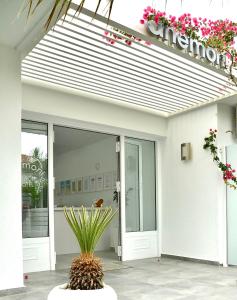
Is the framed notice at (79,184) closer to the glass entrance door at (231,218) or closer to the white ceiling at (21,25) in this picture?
the glass entrance door at (231,218)

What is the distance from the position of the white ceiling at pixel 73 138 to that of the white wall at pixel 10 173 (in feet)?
13.3

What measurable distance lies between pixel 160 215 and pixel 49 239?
2543 mm

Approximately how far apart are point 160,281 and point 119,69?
118 inches

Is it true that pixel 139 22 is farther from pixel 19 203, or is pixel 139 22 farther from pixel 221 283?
pixel 221 283

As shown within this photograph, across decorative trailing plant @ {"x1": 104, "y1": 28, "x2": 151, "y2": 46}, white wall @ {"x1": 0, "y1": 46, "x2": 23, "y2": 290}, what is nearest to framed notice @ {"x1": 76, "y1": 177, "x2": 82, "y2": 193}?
white wall @ {"x1": 0, "y1": 46, "x2": 23, "y2": 290}

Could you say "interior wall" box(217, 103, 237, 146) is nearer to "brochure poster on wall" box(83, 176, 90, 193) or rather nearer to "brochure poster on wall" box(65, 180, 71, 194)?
"brochure poster on wall" box(83, 176, 90, 193)

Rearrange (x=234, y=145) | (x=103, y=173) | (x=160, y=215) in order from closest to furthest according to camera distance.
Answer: (x=234, y=145), (x=160, y=215), (x=103, y=173)

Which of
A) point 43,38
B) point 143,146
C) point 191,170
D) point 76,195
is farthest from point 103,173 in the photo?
point 43,38

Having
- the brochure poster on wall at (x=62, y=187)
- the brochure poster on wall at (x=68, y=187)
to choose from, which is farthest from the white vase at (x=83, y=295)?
the brochure poster on wall at (x=62, y=187)

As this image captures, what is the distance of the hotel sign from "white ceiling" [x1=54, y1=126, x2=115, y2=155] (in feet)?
12.6

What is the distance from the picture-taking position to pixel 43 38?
14.3 ft

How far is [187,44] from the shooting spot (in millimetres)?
4871

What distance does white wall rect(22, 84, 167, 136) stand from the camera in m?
5.93

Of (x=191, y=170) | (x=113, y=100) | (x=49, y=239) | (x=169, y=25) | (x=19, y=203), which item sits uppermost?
(x=169, y=25)
